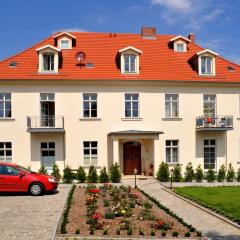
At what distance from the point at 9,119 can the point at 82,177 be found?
20.7ft

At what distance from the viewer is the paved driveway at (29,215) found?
1115 centimetres

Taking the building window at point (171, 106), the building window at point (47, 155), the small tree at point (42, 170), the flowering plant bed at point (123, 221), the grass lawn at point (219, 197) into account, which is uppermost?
the building window at point (171, 106)

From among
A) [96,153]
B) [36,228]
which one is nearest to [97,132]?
[96,153]

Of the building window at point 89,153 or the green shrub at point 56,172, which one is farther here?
the building window at point 89,153

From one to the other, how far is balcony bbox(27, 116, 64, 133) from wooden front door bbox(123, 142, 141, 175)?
16.1 feet

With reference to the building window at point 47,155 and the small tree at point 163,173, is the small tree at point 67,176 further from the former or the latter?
the small tree at point 163,173

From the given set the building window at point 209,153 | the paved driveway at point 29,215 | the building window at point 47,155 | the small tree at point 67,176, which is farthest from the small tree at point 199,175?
the paved driveway at point 29,215

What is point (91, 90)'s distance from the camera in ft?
91.5

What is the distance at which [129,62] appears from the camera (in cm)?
2869

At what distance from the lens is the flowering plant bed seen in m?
11.2

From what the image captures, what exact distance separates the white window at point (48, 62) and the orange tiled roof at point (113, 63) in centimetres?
62

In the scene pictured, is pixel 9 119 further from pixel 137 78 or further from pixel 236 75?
pixel 236 75

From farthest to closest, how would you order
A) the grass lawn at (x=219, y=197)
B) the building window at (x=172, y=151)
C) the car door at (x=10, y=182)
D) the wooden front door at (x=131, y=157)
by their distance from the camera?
the wooden front door at (x=131, y=157) → the building window at (x=172, y=151) → the car door at (x=10, y=182) → the grass lawn at (x=219, y=197)

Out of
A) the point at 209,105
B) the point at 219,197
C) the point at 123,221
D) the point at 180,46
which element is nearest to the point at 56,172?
the point at 219,197
